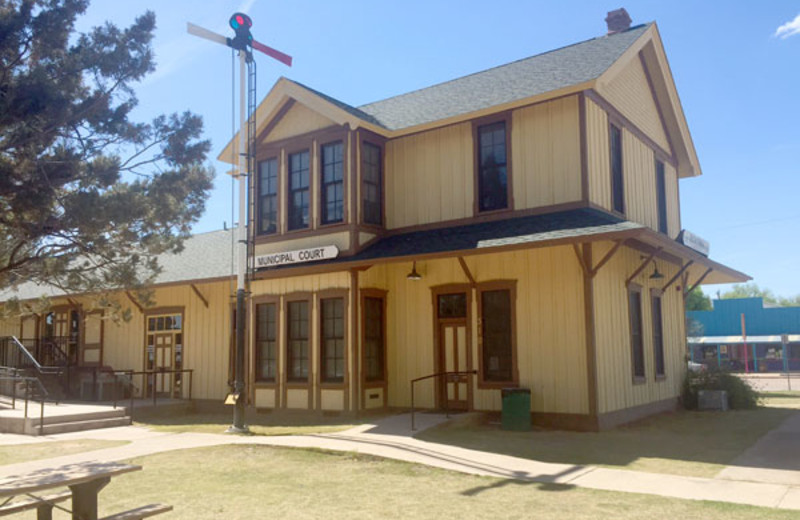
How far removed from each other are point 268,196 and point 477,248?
739 centimetres

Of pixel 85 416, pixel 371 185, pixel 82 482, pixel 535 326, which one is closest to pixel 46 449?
pixel 85 416

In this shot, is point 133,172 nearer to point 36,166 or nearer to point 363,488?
point 36,166

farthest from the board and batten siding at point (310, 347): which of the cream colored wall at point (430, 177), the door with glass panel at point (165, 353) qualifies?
the door with glass panel at point (165, 353)

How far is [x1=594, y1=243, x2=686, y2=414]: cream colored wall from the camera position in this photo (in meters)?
14.4

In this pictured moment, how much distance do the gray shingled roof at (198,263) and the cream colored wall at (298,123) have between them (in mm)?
3925

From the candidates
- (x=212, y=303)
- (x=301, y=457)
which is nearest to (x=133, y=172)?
(x=301, y=457)

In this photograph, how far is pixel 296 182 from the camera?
1839 cm

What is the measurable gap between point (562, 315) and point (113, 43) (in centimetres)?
978

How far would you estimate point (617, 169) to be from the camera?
17094mm

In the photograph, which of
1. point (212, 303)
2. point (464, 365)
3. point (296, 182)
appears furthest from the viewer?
point (212, 303)

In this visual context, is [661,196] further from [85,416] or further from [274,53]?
[85,416]

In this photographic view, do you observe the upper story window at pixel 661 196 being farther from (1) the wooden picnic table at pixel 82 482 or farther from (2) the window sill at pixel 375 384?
(1) the wooden picnic table at pixel 82 482

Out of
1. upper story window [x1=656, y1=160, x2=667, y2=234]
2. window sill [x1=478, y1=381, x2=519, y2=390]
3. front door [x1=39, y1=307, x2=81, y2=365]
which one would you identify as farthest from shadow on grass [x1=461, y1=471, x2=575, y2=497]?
front door [x1=39, y1=307, x2=81, y2=365]

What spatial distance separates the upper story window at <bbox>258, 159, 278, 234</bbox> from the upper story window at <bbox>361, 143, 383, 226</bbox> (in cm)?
274
